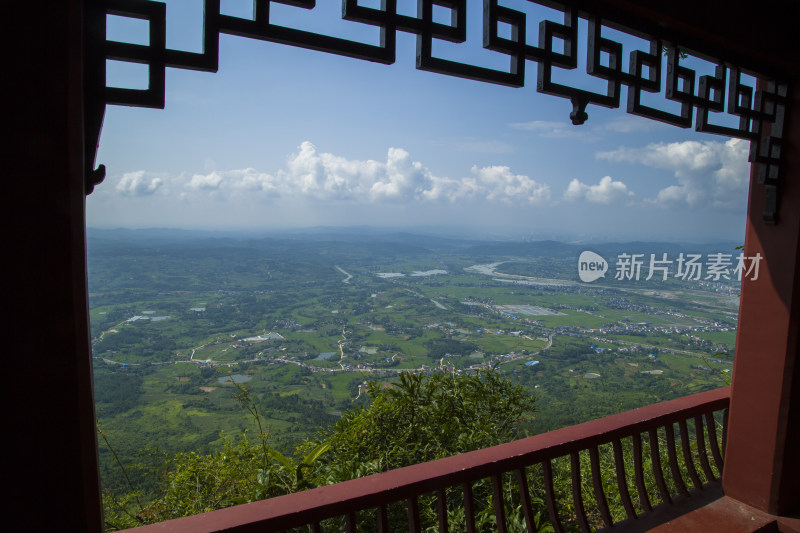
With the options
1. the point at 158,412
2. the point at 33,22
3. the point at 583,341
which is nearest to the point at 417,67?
the point at 33,22

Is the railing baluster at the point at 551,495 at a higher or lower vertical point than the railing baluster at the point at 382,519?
lower

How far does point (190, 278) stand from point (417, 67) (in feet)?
33.7

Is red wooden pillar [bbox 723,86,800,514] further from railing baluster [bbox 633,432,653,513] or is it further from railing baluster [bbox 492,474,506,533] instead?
railing baluster [bbox 492,474,506,533]

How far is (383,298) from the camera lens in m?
11.4

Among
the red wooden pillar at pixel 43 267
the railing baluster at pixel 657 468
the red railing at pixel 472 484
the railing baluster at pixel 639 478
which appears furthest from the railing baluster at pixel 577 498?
the red wooden pillar at pixel 43 267

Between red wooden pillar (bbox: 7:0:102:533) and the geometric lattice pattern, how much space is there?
0.35 ft

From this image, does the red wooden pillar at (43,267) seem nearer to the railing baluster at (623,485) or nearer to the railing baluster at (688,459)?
the railing baluster at (623,485)

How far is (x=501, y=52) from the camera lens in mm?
1117

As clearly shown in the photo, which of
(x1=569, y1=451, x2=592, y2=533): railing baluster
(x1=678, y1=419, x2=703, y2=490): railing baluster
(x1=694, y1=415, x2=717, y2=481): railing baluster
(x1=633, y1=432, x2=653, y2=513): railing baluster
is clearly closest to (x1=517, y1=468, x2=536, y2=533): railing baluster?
(x1=569, y1=451, x2=592, y2=533): railing baluster

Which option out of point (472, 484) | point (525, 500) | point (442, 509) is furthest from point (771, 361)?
point (442, 509)

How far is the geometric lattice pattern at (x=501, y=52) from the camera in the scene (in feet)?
2.40

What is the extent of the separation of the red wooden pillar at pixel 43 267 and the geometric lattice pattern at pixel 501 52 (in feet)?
0.35

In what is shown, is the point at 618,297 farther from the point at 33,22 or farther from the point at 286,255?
the point at 33,22

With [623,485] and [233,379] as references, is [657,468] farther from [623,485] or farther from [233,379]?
[233,379]
